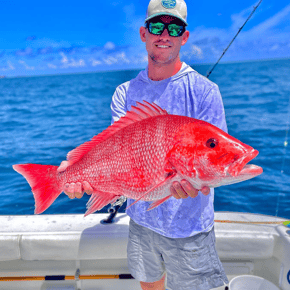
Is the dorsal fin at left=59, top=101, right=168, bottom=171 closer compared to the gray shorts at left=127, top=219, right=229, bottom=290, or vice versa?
the dorsal fin at left=59, top=101, right=168, bottom=171

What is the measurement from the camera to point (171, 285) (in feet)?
6.85

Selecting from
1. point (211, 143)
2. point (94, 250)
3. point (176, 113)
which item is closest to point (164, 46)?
point (176, 113)

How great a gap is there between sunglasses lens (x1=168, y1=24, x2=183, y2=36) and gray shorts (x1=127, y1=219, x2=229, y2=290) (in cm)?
139

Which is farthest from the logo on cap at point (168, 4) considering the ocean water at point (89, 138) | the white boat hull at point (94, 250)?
the ocean water at point (89, 138)

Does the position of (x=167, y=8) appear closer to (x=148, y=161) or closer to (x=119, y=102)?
(x=119, y=102)

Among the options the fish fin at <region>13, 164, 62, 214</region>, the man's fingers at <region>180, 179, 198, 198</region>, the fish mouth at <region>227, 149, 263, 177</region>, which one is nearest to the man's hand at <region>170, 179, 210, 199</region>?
the man's fingers at <region>180, 179, 198, 198</region>

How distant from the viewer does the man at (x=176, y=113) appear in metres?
1.85

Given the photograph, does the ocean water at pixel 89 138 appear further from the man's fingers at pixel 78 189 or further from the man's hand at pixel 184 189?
the man's fingers at pixel 78 189

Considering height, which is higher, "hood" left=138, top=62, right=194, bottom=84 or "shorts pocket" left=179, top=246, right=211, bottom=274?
"hood" left=138, top=62, right=194, bottom=84

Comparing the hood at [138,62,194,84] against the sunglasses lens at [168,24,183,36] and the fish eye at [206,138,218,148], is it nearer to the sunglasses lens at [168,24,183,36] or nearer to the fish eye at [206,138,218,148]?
the sunglasses lens at [168,24,183,36]

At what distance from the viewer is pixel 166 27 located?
1.85 metres

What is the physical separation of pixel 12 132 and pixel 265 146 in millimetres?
11562

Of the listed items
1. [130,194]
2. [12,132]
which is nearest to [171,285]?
[130,194]

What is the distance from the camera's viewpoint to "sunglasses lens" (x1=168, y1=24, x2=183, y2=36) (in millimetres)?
1856
